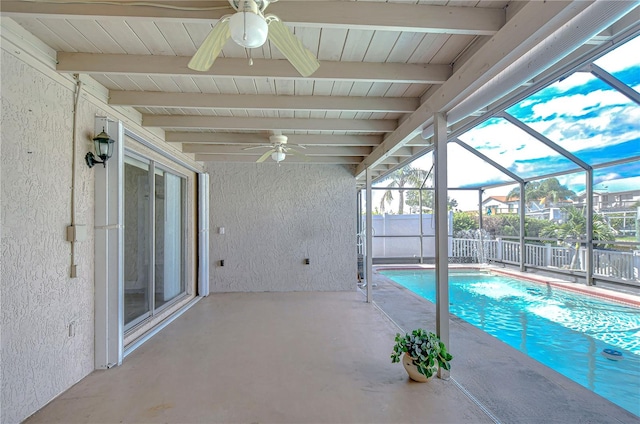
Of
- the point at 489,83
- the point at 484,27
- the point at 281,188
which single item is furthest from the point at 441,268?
the point at 281,188

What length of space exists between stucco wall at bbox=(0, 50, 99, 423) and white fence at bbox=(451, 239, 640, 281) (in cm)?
885

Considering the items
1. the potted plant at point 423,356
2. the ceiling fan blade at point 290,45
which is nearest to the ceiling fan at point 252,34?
the ceiling fan blade at point 290,45

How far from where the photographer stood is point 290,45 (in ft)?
4.95

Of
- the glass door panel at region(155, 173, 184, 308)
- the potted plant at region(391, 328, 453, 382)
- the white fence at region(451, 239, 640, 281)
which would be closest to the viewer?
the potted plant at region(391, 328, 453, 382)

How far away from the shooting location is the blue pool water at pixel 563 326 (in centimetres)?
310

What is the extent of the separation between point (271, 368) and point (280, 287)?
3107mm

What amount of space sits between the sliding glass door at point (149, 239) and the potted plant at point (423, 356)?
121 inches

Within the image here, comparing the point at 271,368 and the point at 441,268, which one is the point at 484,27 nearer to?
the point at 441,268

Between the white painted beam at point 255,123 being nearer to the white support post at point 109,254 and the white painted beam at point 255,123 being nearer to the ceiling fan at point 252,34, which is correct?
the white support post at point 109,254

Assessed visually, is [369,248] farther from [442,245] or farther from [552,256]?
[552,256]

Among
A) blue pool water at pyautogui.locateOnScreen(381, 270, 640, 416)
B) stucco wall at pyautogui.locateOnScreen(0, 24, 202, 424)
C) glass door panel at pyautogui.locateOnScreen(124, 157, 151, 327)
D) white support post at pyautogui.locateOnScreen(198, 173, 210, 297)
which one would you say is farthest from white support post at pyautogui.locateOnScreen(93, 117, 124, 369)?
blue pool water at pyautogui.locateOnScreen(381, 270, 640, 416)

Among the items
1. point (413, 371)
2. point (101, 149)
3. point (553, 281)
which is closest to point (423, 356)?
point (413, 371)

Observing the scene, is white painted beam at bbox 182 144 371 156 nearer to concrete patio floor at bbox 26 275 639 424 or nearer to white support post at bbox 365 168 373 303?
white support post at bbox 365 168 373 303

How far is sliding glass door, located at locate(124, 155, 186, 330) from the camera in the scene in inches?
138
